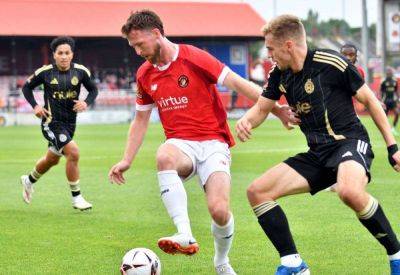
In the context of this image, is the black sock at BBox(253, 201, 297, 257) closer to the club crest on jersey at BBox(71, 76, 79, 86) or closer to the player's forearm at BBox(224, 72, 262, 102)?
the player's forearm at BBox(224, 72, 262, 102)

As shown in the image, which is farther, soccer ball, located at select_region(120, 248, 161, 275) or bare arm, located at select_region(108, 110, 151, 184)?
bare arm, located at select_region(108, 110, 151, 184)

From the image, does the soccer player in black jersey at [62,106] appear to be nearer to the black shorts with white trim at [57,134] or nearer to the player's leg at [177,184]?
the black shorts with white trim at [57,134]

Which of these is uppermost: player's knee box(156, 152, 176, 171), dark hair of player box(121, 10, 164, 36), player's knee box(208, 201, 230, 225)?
dark hair of player box(121, 10, 164, 36)

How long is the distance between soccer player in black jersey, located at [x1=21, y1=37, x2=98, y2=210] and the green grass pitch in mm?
443

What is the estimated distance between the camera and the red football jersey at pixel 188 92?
7.88 metres

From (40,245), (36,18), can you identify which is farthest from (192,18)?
(40,245)

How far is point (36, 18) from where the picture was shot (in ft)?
177

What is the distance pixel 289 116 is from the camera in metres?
7.54

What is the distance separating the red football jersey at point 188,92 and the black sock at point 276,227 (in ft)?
3.06

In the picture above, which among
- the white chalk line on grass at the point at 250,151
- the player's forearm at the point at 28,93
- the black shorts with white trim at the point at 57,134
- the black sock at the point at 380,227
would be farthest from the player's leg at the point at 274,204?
the white chalk line on grass at the point at 250,151

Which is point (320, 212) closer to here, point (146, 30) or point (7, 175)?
point (146, 30)

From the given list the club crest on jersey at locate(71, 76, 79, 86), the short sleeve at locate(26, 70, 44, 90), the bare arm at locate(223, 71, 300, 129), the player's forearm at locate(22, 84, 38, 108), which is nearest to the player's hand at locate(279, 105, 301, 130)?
the bare arm at locate(223, 71, 300, 129)

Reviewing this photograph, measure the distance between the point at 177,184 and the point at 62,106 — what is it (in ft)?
18.3

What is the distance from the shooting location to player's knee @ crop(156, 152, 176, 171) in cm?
764
